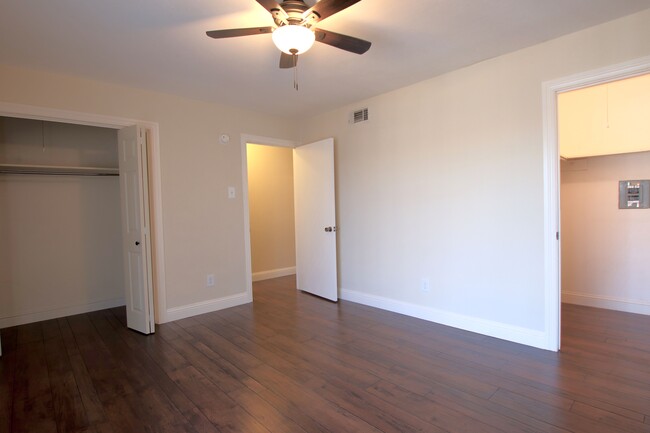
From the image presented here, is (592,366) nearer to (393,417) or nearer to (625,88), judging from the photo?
(393,417)

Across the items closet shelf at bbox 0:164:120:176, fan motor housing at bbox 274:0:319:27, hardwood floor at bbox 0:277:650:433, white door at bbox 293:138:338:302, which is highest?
fan motor housing at bbox 274:0:319:27

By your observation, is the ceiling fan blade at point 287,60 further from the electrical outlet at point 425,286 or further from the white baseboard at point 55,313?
the white baseboard at point 55,313

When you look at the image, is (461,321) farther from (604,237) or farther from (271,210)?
(271,210)

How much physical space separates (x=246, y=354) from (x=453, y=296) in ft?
6.71

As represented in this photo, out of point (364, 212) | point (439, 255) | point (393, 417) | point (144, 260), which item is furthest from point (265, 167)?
point (393, 417)

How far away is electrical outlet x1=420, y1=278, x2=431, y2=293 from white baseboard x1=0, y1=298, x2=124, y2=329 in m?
3.81

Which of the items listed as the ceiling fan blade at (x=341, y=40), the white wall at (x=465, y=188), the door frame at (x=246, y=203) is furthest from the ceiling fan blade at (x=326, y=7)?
the door frame at (x=246, y=203)

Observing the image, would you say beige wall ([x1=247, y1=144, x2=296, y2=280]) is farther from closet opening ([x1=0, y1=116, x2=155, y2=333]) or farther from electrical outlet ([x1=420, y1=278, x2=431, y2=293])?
electrical outlet ([x1=420, y1=278, x2=431, y2=293])

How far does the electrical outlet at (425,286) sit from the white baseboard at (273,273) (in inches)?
118

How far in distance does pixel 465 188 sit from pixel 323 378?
2.12 meters

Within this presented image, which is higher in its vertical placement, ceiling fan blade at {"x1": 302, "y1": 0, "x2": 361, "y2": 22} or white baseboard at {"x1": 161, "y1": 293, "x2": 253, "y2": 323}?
ceiling fan blade at {"x1": 302, "y1": 0, "x2": 361, "y2": 22}

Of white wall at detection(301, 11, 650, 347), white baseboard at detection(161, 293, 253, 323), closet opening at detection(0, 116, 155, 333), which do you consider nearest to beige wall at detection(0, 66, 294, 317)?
white baseboard at detection(161, 293, 253, 323)

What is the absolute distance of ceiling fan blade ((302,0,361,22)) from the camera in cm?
171

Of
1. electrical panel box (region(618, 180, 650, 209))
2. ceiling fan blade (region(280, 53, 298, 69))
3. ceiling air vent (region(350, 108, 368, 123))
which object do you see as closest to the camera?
ceiling fan blade (region(280, 53, 298, 69))
